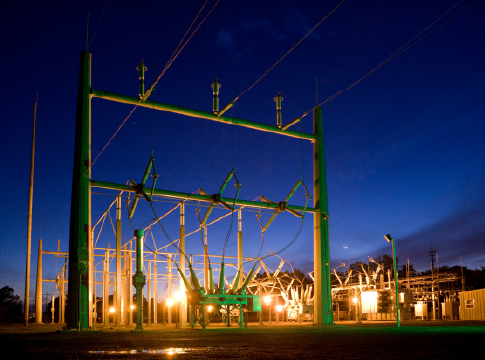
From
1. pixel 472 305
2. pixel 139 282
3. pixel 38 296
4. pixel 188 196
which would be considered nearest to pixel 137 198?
pixel 188 196

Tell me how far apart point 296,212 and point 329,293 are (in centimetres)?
311

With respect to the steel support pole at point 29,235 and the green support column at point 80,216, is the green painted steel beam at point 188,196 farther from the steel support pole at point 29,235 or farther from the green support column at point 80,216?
the steel support pole at point 29,235

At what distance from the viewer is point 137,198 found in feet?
55.3

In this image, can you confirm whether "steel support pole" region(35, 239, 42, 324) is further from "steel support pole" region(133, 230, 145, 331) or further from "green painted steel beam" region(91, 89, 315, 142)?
"green painted steel beam" region(91, 89, 315, 142)

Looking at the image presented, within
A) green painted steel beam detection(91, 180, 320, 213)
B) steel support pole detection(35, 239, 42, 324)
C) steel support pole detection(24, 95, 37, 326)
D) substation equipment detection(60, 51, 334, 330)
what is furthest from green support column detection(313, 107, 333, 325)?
steel support pole detection(35, 239, 42, 324)

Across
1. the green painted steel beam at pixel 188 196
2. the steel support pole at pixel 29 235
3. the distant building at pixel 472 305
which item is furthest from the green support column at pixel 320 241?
the distant building at pixel 472 305

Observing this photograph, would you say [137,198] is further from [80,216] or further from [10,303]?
[10,303]

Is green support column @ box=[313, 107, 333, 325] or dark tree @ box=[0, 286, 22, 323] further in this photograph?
dark tree @ box=[0, 286, 22, 323]

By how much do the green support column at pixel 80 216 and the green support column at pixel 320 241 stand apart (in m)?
7.90

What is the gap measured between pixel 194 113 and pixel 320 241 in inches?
243

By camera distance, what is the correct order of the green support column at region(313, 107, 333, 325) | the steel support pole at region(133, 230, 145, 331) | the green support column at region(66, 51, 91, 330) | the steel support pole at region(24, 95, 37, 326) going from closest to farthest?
the green support column at region(66, 51, 91, 330) → the steel support pole at region(133, 230, 145, 331) → the green support column at region(313, 107, 333, 325) → the steel support pole at region(24, 95, 37, 326)

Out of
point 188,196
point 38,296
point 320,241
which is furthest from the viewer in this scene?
point 38,296

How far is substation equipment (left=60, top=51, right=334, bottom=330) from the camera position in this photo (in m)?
12.8

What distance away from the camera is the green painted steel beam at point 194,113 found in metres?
14.5
